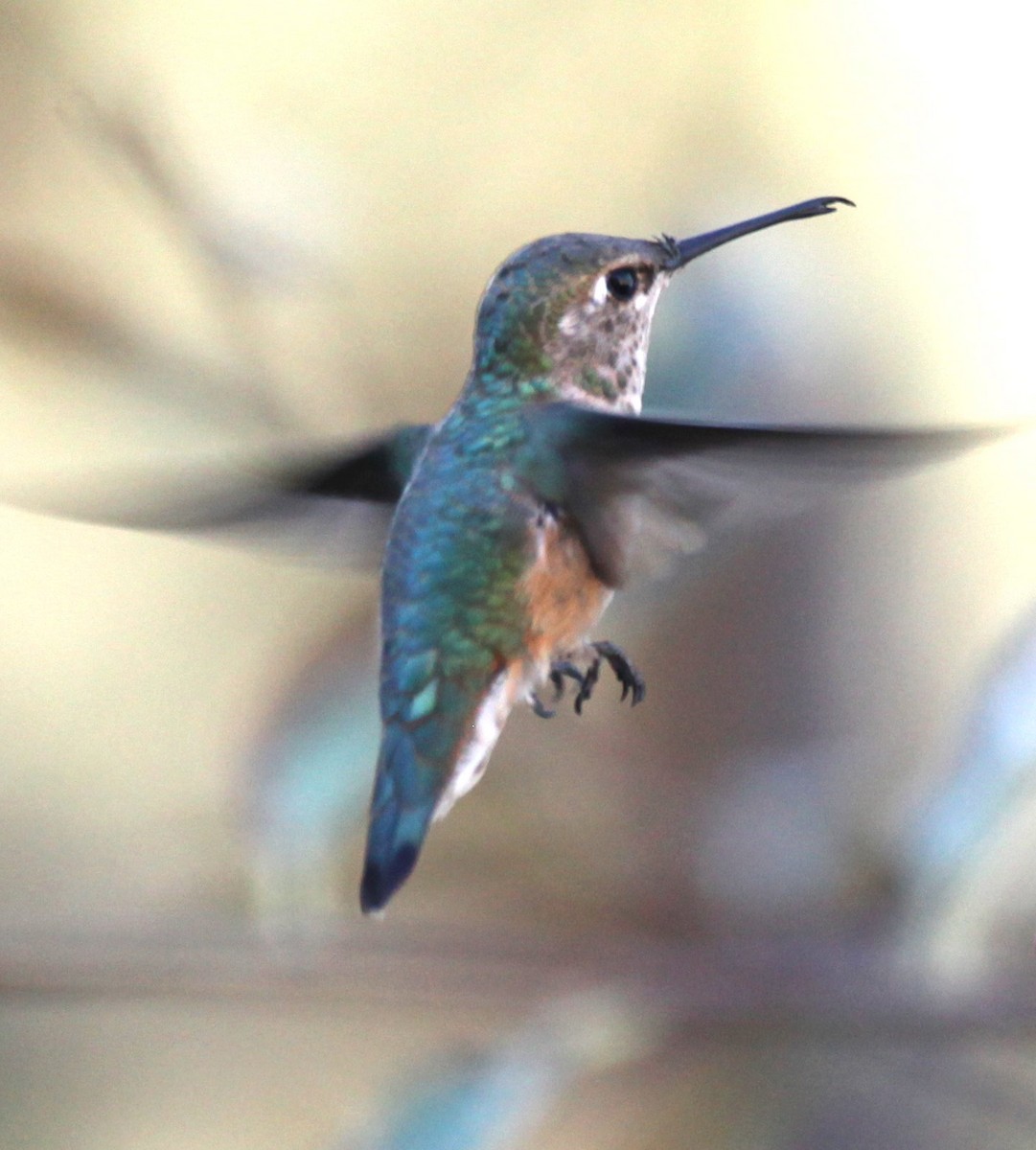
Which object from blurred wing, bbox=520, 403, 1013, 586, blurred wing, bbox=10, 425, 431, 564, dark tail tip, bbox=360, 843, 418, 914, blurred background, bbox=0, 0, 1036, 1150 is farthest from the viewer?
blurred background, bbox=0, 0, 1036, 1150

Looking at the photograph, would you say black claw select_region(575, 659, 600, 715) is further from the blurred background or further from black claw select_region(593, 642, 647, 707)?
the blurred background

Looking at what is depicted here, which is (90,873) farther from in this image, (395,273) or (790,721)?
(790,721)

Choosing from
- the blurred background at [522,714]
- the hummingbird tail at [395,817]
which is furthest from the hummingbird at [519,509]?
the blurred background at [522,714]

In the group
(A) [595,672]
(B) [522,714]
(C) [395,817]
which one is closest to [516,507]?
(A) [595,672]

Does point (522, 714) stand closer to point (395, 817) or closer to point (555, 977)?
point (555, 977)

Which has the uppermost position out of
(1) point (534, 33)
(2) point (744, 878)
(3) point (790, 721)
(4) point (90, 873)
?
(1) point (534, 33)

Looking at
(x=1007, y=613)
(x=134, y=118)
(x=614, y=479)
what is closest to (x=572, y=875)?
(x=614, y=479)

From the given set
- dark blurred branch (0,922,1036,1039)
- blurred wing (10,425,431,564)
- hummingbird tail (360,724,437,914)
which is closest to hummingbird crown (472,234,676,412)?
blurred wing (10,425,431,564)
